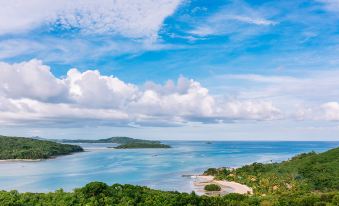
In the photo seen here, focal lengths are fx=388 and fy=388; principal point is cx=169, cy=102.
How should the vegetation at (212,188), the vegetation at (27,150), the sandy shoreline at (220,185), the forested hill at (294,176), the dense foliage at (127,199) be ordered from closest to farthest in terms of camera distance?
the dense foliage at (127,199) → the sandy shoreline at (220,185) → the forested hill at (294,176) → the vegetation at (212,188) → the vegetation at (27,150)

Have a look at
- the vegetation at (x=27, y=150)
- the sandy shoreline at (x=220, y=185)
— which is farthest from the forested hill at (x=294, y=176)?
the vegetation at (x=27, y=150)

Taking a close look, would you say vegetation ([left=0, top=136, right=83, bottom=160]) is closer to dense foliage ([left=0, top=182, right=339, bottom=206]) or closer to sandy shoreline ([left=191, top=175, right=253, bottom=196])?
sandy shoreline ([left=191, top=175, right=253, bottom=196])

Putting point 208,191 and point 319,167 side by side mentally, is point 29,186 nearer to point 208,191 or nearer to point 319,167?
point 208,191

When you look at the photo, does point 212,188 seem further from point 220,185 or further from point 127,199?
point 127,199

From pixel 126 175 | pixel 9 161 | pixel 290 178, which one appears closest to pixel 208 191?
pixel 290 178

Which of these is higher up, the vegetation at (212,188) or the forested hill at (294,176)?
the forested hill at (294,176)

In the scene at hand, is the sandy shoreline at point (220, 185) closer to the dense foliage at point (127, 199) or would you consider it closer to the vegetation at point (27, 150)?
the dense foliage at point (127, 199)
